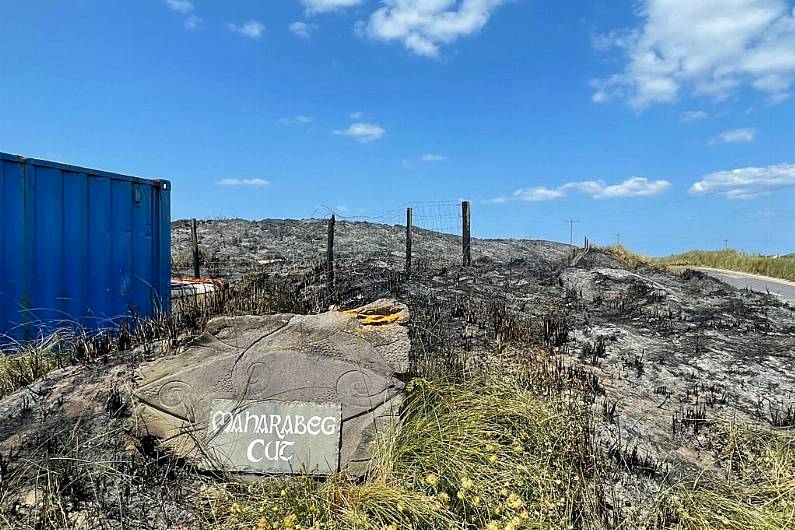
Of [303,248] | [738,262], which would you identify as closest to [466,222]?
[303,248]

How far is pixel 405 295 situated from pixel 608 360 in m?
2.92

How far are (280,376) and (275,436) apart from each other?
0.44 meters

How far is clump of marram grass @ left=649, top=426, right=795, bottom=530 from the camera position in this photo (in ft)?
12.1

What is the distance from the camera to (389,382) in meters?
4.53

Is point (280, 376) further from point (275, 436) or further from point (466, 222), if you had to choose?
point (466, 222)

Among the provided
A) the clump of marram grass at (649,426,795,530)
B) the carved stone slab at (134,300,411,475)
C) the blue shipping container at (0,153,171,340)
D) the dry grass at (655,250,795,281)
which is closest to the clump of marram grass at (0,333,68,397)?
the blue shipping container at (0,153,171,340)

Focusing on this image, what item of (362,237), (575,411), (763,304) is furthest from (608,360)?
(362,237)

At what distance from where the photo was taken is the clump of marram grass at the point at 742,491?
3678mm

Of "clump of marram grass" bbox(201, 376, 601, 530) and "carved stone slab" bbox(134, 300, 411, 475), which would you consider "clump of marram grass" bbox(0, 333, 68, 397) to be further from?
"clump of marram grass" bbox(201, 376, 601, 530)

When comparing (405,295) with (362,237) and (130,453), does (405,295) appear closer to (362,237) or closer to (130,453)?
(130,453)

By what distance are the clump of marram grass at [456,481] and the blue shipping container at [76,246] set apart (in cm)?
355

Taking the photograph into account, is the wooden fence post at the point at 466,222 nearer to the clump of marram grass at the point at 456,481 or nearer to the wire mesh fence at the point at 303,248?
the wire mesh fence at the point at 303,248

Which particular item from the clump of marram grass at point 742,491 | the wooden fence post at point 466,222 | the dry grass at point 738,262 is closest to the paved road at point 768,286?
the dry grass at point 738,262

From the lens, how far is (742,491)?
4082 mm
